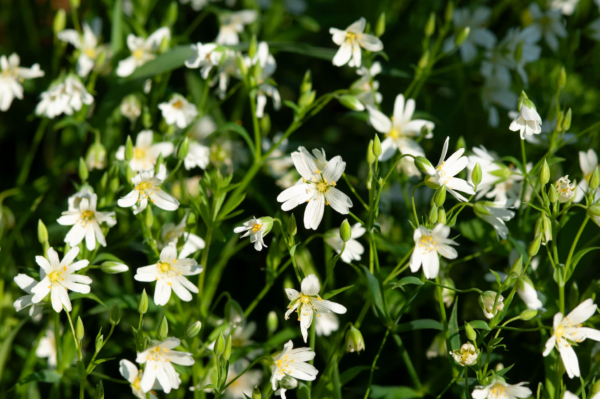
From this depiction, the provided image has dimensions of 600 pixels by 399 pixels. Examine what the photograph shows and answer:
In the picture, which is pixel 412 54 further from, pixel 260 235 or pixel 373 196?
pixel 260 235

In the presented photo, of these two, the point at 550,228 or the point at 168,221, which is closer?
the point at 550,228

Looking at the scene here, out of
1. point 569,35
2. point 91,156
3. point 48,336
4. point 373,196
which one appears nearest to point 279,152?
point 91,156

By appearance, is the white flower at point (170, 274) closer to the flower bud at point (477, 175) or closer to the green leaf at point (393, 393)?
the green leaf at point (393, 393)

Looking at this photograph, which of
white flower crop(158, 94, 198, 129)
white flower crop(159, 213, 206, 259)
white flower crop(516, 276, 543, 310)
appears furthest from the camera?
white flower crop(158, 94, 198, 129)

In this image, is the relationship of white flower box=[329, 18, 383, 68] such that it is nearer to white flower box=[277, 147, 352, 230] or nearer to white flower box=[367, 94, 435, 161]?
white flower box=[367, 94, 435, 161]

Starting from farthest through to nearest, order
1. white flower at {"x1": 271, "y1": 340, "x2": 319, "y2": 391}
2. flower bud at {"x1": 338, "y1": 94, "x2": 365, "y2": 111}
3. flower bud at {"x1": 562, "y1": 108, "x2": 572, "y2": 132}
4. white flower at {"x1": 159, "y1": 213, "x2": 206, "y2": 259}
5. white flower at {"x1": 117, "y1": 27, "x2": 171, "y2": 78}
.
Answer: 1. white flower at {"x1": 117, "y1": 27, "x2": 171, "y2": 78}
2. flower bud at {"x1": 338, "y1": 94, "x2": 365, "y2": 111}
3. white flower at {"x1": 159, "y1": 213, "x2": 206, "y2": 259}
4. flower bud at {"x1": 562, "y1": 108, "x2": 572, "y2": 132}
5. white flower at {"x1": 271, "y1": 340, "x2": 319, "y2": 391}

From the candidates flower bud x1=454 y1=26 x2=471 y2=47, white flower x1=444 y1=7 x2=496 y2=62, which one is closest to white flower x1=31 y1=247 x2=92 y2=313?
flower bud x1=454 y1=26 x2=471 y2=47
